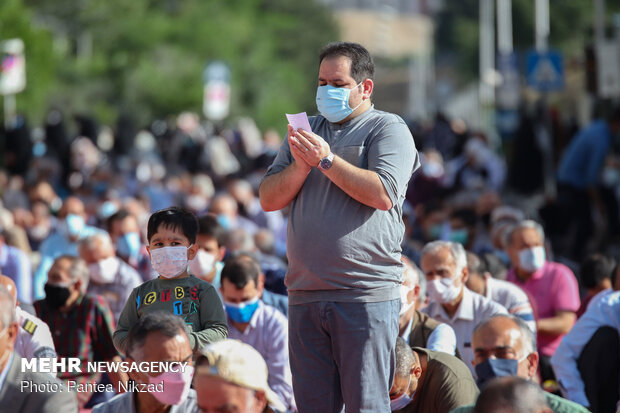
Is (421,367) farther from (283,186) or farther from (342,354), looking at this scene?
(283,186)

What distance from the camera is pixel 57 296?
320 inches

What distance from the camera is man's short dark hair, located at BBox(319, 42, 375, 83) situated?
5.35 m

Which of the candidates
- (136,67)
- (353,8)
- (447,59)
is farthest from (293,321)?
(353,8)

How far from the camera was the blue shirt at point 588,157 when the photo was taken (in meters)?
16.9

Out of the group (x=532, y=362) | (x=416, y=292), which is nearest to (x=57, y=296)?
(x=416, y=292)

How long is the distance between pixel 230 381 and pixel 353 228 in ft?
3.32

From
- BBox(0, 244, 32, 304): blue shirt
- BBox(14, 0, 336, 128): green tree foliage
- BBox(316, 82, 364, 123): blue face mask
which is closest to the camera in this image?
BBox(316, 82, 364, 123): blue face mask

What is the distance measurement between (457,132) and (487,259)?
18.0m

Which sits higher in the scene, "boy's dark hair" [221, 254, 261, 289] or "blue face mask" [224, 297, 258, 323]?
"boy's dark hair" [221, 254, 261, 289]

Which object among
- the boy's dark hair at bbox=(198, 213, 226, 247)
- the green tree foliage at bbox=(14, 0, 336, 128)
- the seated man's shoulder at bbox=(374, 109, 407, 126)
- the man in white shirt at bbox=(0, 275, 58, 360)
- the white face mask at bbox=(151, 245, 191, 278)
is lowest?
the man in white shirt at bbox=(0, 275, 58, 360)

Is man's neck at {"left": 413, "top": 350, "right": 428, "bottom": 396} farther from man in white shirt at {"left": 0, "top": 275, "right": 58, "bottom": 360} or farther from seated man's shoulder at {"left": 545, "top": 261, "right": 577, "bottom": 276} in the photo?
seated man's shoulder at {"left": 545, "top": 261, "right": 577, "bottom": 276}

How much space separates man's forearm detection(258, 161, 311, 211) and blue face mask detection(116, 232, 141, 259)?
5.76 meters

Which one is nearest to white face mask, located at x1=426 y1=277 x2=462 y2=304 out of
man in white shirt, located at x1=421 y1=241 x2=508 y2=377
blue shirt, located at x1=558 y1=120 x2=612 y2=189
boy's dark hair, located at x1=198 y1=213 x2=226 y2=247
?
man in white shirt, located at x1=421 y1=241 x2=508 y2=377

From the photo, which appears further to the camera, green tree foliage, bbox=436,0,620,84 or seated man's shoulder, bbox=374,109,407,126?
green tree foliage, bbox=436,0,620,84
